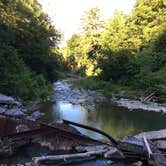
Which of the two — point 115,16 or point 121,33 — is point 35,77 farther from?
point 115,16

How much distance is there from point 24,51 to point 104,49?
11340mm

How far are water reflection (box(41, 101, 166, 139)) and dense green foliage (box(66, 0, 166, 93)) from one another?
9.33 metres

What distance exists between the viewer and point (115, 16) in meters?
43.3

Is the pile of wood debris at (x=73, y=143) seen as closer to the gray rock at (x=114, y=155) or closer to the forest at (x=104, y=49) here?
the gray rock at (x=114, y=155)

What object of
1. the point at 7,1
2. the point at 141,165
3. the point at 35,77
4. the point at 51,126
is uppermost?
the point at 7,1

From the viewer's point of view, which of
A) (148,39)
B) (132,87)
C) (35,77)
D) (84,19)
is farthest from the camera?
(84,19)

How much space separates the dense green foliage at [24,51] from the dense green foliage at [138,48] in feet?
21.5

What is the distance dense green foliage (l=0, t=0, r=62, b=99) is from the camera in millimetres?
22797

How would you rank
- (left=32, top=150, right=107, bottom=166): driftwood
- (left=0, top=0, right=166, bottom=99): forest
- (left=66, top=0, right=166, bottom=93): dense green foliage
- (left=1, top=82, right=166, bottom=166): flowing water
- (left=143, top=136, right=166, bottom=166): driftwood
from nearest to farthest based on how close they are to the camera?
(left=143, top=136, right=166, bottom=166): driftwood → (left=32, top=150, right=107, bottom=166): driftwood → (left=1, top=82, right=166, bottom=166): flowing water → (left=0, top=0, right=166, bottom=99): forest → (left=66, top=0, right=166, bottom=93): dense green foliage

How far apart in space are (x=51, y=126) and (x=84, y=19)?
52.8 meters

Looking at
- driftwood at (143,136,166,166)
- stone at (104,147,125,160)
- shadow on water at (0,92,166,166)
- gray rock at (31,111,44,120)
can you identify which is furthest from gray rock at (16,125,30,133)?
gray rock at (31,111,44,120)

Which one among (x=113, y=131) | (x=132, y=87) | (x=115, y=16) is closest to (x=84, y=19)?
(x=115, y=16)

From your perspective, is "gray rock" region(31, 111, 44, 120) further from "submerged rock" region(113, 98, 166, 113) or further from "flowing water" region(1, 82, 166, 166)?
"submerged rock" region(113, 98, 166, 113)

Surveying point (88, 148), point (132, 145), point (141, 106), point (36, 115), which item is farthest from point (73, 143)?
point (141, 106)
